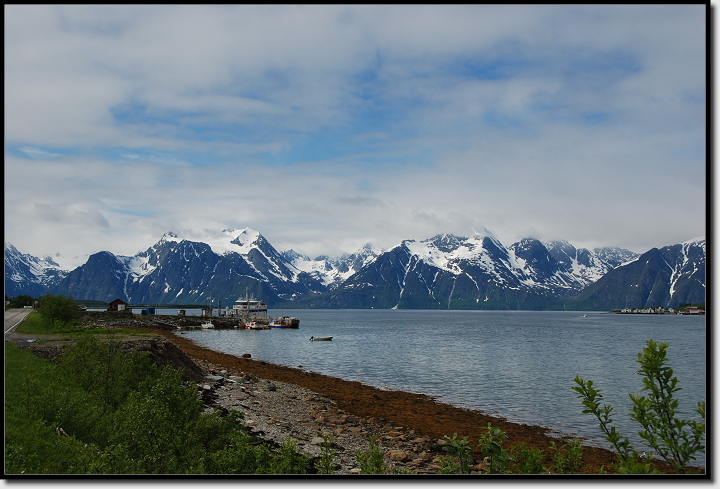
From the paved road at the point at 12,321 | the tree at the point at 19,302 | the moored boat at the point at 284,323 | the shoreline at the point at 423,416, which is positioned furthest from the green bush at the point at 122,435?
the moored boat at the point at 284,323

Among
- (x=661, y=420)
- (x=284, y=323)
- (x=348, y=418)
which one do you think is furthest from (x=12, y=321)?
(x=284, y=323)

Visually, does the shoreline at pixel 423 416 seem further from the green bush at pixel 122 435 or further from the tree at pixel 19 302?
the tree at pixel 19 302

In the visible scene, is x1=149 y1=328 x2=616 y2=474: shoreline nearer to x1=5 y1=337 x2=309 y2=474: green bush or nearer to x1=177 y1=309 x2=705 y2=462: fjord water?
x1=177 y1=309 x2=705 y2=462: fjord water

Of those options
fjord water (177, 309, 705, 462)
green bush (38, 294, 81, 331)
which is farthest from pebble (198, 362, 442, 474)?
green bush (38, 294, 81, 331)

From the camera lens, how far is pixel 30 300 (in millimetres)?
121688

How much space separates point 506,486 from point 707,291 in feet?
14.6

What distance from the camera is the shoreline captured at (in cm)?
2136

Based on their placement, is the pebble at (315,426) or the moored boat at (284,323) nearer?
the pebble at (315,426)

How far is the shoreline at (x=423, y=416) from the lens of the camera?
2136cm

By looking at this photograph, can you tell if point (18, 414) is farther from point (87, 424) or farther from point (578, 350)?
point (578, 350)

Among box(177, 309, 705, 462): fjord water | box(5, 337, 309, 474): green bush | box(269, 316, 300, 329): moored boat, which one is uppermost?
box(5, 337, 309, 474): green bush

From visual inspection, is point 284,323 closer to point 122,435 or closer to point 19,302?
point 19,302

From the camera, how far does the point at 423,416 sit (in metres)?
27.2

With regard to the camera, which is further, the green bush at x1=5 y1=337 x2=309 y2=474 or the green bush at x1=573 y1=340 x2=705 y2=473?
the green bush at x1=5 y1=337 x2=309 y2=474
